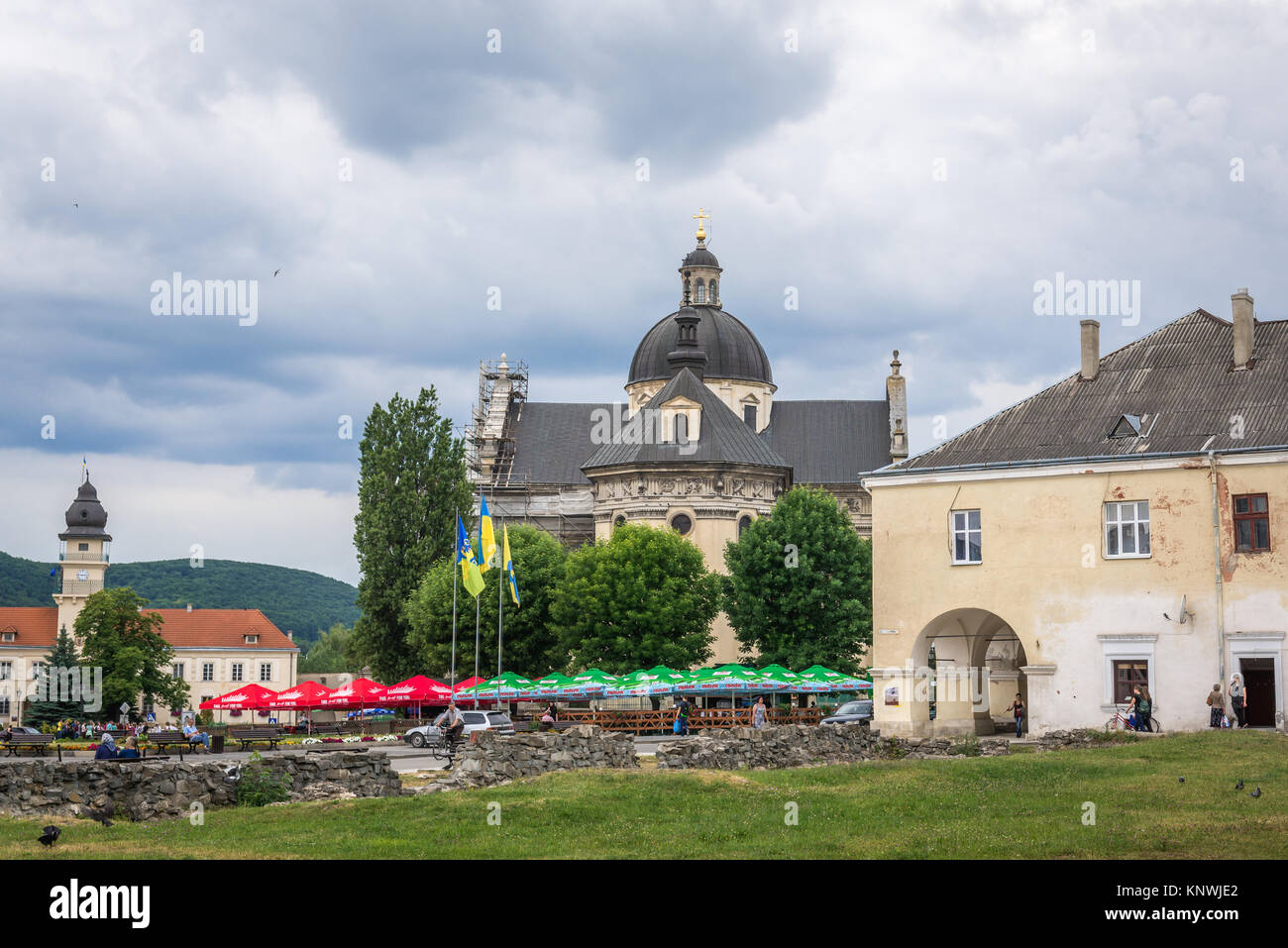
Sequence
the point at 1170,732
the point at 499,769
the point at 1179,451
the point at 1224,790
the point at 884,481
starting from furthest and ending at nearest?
the point at 884,481, the point at 1179,451, the point at 1170,732, the point at 499,769, the point at 1224,790

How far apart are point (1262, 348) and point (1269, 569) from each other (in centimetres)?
783

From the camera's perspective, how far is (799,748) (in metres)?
33.9

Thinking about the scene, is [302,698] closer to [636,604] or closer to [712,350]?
[636,604]

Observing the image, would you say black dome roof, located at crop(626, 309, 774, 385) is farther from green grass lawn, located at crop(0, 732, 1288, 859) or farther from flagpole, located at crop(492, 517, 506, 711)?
green grass lawn, located at crop(0, 732, 1288, 859)

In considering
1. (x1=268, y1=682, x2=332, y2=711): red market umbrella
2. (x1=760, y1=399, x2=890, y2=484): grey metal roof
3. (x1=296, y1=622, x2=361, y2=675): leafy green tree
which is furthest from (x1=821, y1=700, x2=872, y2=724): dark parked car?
(x1=296, y1=622, x2=361, y2=675): leafy green tree

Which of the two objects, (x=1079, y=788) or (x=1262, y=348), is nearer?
(x=1079, y=788)

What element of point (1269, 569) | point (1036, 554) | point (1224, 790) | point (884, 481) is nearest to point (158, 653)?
point (884, 481)

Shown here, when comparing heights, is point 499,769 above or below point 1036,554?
below

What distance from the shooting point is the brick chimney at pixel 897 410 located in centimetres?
A: 10338

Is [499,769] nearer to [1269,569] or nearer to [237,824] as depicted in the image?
[237,824]

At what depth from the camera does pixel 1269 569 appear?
38125 mm

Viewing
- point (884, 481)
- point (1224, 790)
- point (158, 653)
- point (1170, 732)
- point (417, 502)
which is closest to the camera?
point (1224, 790)

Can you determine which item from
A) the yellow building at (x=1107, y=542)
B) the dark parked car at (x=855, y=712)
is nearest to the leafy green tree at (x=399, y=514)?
the dark parked car at (x=855, y=712)

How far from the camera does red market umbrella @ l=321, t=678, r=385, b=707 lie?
55.2 meters
